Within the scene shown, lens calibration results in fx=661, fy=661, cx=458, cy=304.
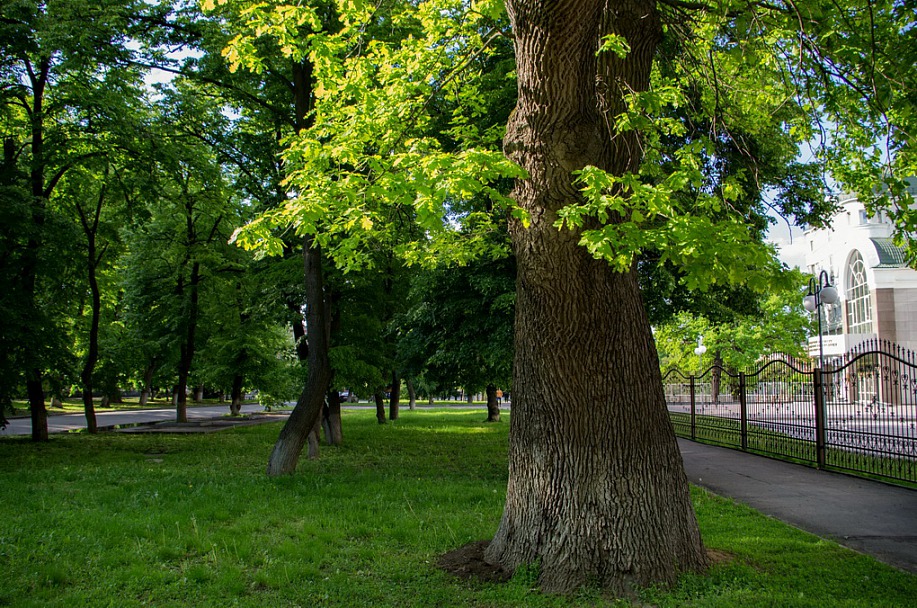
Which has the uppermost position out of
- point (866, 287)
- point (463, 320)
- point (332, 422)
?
point (866, 287)

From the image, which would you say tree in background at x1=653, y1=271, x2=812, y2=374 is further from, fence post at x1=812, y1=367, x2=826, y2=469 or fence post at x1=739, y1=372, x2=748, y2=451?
fence post at x1=812, y1=367, x2=826, y2=469

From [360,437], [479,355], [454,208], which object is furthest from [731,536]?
[360,437]

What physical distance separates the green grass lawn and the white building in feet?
106

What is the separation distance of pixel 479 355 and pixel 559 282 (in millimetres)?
6380

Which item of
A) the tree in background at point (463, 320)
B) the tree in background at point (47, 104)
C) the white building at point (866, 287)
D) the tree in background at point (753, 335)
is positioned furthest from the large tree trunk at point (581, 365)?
the tree in background at point (753, 335)

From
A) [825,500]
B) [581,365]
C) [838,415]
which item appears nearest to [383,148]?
[581,365]

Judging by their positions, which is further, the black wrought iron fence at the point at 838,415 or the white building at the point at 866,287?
the white building at the point at 866,287

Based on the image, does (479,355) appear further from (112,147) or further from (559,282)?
(112,147)

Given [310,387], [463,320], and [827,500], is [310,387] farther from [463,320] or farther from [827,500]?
[827,500]

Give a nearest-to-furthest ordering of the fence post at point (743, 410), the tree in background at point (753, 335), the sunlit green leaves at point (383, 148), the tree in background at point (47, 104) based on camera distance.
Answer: the sunlit green leaves at point (383, 148), the tree in background at point (47, 104), the fence post at point (743, 410), the tree in background at point (753, 335)

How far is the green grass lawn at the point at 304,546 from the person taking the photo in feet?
17.5

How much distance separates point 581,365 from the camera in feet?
18.7

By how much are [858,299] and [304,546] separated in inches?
1768

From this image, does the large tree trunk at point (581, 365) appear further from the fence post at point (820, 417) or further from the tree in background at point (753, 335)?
the tree in background at point (753, 335)
